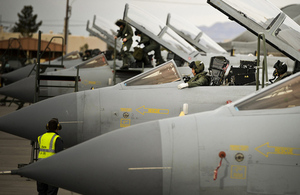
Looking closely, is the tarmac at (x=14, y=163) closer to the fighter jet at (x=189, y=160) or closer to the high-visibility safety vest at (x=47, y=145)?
the high-visibility safety vest at (x=47, y=145)

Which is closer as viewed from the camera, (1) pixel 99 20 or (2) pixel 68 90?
(2) pixel 68 90

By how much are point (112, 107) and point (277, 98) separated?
4.06 metres

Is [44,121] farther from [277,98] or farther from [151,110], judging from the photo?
[277,98]

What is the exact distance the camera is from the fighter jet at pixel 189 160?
515 centimetres

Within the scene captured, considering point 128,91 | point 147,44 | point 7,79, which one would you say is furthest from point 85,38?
point 128,91

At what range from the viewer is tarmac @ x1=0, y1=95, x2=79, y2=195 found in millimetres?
9289

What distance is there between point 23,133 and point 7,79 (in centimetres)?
1723

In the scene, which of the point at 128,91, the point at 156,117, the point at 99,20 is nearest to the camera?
the point at 156,117

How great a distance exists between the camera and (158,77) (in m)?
9.81

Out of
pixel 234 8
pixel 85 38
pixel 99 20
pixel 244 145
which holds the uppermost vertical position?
pixel 85 38

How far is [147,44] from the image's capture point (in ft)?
53.1

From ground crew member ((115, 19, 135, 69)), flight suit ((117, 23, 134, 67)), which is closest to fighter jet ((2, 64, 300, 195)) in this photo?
ground crew member ((115, 19, 135, 69))

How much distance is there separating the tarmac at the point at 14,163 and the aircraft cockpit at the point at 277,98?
471 cm

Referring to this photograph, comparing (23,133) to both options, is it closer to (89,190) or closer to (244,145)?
(89,190)
